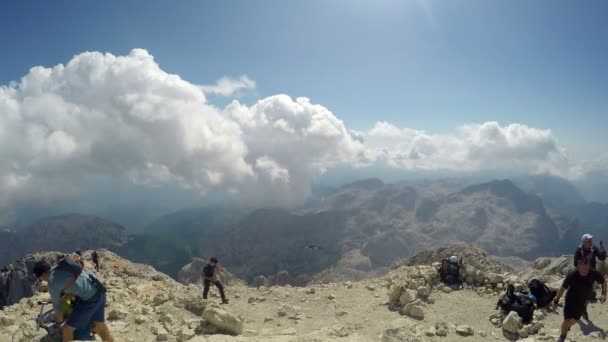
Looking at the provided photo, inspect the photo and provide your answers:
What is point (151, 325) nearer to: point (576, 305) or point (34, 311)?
point (34, 311)

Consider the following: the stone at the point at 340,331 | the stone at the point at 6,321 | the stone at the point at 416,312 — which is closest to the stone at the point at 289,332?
the stone at the point at 340,331

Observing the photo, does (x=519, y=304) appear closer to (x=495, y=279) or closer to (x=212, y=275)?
(x=495, y=279)

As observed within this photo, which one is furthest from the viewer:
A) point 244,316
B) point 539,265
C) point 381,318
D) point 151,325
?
point 539,265

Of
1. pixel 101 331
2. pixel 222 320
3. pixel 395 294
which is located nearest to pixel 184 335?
pixel 222 320

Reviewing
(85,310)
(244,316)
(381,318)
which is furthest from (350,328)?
(85,310)

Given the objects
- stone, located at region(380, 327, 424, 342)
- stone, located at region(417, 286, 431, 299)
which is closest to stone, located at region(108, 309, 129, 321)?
stone, located at region(380, 327, 424, 342)

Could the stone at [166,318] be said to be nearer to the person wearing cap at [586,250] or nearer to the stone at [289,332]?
the stone at [289,332]
